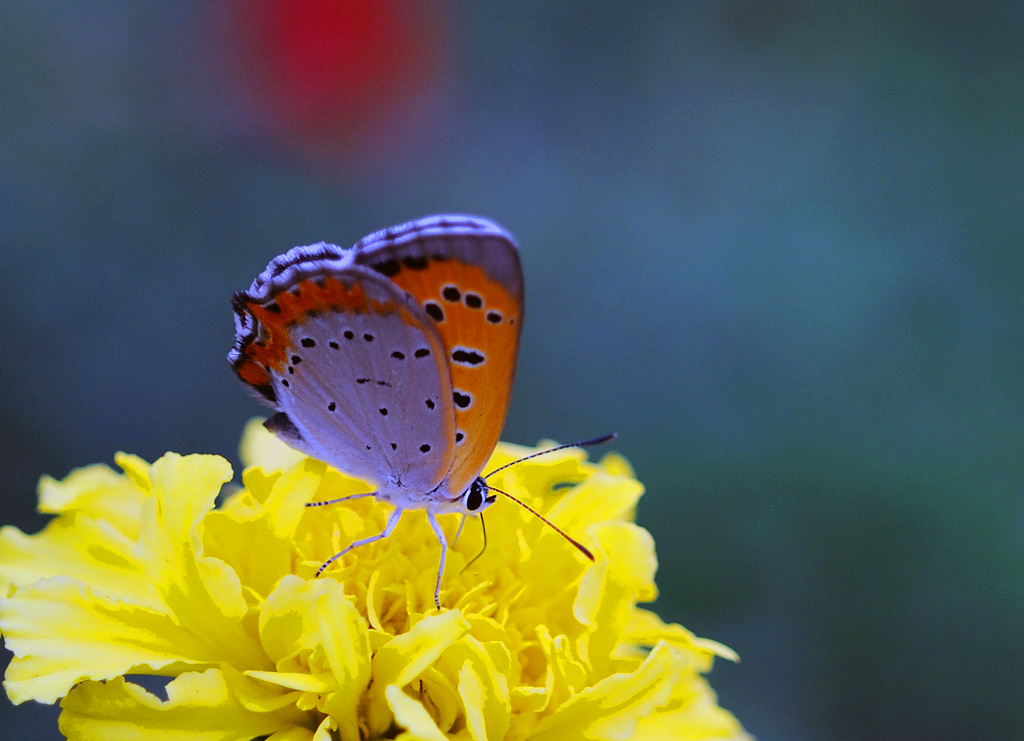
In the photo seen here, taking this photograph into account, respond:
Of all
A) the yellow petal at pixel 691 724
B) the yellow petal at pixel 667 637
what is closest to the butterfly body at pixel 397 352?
the yellow petal at pixel 667 637

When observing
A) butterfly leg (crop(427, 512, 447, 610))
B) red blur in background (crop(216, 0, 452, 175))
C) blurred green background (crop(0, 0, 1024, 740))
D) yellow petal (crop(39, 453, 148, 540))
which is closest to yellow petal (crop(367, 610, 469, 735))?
butterfly leg (crop(427, 512, 447, 610))

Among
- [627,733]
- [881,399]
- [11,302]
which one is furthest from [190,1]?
[627,733]

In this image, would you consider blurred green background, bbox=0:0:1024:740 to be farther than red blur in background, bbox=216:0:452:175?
No

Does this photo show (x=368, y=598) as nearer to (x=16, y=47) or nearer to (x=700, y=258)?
(x=700, y=258)

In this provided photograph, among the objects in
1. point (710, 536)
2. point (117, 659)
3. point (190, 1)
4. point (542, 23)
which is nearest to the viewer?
point (117, 659)

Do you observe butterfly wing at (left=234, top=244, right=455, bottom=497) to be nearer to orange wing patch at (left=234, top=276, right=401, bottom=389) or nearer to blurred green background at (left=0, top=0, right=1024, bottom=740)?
orange wing patch at (left=234, top=276, right=401, bottom=389)

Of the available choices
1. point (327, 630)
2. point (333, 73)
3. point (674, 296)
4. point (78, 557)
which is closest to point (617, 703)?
point (327, 630)

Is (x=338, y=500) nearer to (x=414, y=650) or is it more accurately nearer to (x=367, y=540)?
(x=367, y=540)
